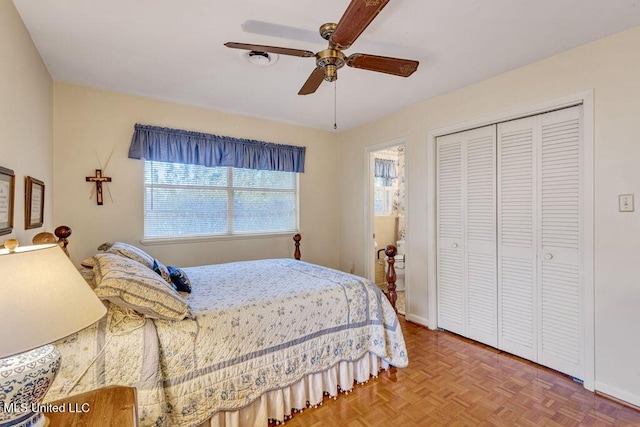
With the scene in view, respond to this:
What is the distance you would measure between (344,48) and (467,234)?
2174 mm

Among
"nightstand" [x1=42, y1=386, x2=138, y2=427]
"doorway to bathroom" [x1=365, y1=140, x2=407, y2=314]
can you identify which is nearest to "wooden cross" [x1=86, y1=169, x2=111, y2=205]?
"nightstand" [x1=42, y1=386, x2=138, y2=427]

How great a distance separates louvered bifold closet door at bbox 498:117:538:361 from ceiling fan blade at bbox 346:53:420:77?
4.44 feet

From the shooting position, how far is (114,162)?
296 cm

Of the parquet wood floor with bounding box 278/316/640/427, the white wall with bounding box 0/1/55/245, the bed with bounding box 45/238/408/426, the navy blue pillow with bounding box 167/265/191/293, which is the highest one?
the white wall with bounding box 0/1/55/245

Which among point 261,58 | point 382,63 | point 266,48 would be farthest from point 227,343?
point 261,58

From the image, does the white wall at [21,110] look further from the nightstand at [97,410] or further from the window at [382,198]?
the window at [382,198]

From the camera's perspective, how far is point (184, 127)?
3.30 metres

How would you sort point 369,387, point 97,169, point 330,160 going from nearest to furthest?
point 369,387 → point 97,169 → point 330,160

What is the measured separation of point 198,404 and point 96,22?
7.73 feet

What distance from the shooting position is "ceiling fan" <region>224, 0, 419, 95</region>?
1265 mm

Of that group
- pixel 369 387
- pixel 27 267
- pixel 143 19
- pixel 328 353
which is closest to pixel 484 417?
pixel 369 387

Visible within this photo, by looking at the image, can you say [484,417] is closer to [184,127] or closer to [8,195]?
[8,195]

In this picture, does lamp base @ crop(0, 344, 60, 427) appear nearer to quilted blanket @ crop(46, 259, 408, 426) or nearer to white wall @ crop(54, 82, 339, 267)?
quilted blanket @ crop(46, 259, 408, 426)

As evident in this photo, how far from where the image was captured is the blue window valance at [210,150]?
306 centimetres
